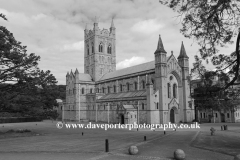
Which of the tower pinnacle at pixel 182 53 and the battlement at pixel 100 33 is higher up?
the battlement at pixel 100 33

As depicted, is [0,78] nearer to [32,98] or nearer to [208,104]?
[32,98]

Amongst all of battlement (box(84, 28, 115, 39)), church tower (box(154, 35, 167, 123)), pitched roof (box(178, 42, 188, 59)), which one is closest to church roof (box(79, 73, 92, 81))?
battlement (box(84, 28, 115, 39))

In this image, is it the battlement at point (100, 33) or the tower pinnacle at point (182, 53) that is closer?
the tower pinnacle at point (182, 53)

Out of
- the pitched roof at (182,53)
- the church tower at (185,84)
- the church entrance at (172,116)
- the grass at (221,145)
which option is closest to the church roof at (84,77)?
the church tower at (185,84)

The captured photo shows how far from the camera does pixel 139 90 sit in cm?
5900

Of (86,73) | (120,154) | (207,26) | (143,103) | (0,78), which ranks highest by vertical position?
(86,73)

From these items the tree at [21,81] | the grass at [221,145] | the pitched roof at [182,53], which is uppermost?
the pitched roof at [182,53]

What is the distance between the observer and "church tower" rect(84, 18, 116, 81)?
82125 mm

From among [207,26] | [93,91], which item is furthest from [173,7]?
[93,91]

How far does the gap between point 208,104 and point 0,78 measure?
26570mm

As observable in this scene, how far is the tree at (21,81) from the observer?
29891 mm

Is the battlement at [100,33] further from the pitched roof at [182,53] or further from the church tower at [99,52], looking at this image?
the pitched roof at [182,53]

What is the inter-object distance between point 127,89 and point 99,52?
2568 centimetres

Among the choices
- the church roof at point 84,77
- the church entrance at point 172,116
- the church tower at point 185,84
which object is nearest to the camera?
the church entrance at point 172,116
